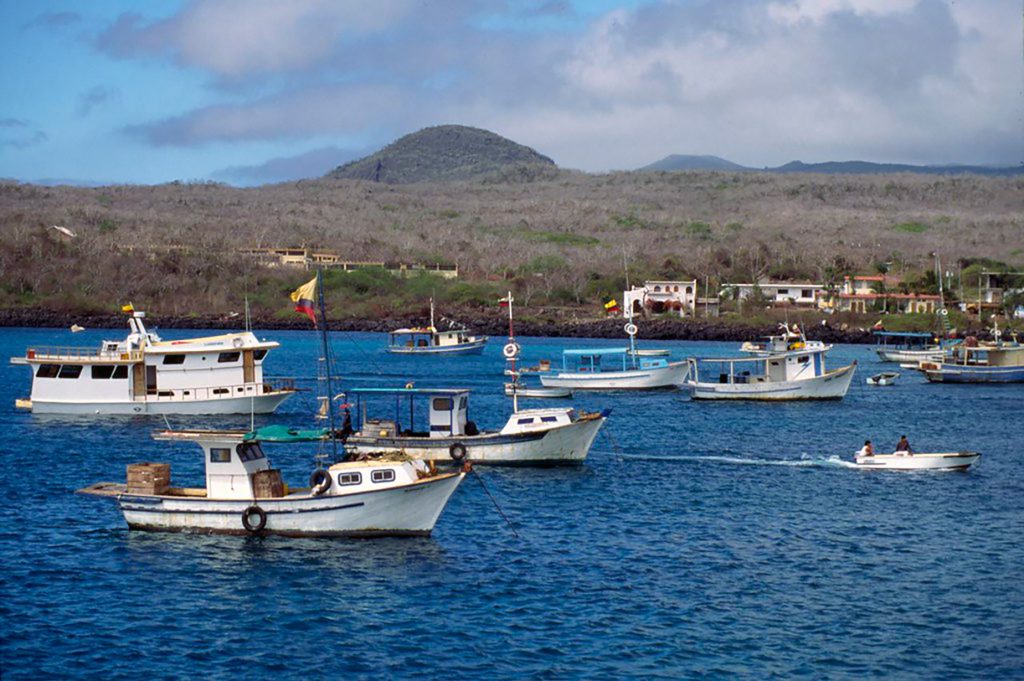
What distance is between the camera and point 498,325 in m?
178

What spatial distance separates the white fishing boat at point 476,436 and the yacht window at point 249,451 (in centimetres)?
1111

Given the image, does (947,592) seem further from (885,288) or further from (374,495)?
(885,288)

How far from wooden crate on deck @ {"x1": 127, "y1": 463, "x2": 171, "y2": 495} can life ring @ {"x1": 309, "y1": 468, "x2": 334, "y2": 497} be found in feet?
16.7

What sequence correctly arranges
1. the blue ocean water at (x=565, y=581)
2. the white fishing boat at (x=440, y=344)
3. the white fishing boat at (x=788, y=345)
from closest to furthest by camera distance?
the blue ocean water at (x=565, y=581) < the white fishing boat at (x=788, y=345) < the white fishing boat at (x=440, y=344)

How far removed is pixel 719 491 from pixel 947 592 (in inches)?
614

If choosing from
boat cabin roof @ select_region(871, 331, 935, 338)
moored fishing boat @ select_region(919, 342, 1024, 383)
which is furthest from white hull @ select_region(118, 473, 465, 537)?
boat cabin roof @ select_region(871, 331, 935, 338)

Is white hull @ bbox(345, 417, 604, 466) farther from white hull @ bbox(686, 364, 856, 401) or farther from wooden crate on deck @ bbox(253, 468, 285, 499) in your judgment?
white hull @ bbox(686, 364, 856, 401)

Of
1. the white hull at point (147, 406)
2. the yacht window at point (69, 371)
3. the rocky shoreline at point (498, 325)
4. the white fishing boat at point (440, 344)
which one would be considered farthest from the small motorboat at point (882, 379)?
the yacht window at point (69, 371)

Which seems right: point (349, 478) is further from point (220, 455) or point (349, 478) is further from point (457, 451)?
point (457, 451)

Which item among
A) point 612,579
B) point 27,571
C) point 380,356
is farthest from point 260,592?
point 380,356

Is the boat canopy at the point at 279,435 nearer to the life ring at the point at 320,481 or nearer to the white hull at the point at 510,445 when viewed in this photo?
the life ring at the point at 320,481

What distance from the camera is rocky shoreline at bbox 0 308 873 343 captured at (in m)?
168

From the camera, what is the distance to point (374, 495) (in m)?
37.2

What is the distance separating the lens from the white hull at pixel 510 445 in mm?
50250
